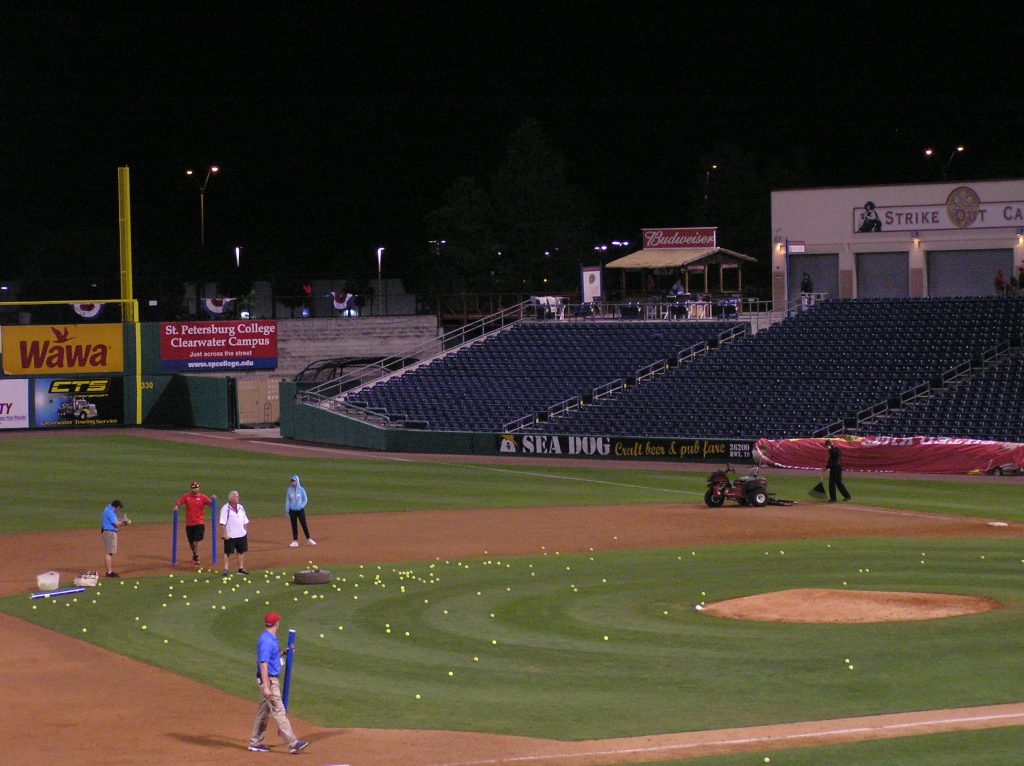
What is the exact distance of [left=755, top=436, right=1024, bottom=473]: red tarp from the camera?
4666cm

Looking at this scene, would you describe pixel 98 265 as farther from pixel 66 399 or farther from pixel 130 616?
pixel 130 616

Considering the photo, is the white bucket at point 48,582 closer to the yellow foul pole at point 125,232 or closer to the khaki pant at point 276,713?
the khaki pant at point 276,713

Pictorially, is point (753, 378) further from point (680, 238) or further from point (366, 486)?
point (366, 486)

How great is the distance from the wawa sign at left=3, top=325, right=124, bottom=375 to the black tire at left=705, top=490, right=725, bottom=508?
39.5 metres

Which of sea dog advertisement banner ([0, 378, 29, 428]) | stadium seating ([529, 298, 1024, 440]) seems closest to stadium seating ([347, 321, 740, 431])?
stadium seating ([529, 298, 1024, 440])

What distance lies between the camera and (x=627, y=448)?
2133 inches

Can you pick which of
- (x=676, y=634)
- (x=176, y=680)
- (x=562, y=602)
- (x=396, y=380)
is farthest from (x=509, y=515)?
(x=396, y=380)

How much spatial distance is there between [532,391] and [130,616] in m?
38.6

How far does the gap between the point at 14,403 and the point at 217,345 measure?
10443mm

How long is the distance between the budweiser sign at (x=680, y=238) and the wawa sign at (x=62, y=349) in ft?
92.1

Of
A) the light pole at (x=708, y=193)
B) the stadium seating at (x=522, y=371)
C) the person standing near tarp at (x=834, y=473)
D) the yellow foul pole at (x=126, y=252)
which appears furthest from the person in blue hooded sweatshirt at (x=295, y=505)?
the light pole at (x=708, y=193)

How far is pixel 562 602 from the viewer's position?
963 inches

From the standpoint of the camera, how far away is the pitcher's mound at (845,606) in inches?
885

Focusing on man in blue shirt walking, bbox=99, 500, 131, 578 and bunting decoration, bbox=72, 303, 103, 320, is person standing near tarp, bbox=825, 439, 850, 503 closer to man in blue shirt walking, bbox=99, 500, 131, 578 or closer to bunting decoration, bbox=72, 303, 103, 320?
man in blue shirt walking, bbox=99, 500, 131, 578
